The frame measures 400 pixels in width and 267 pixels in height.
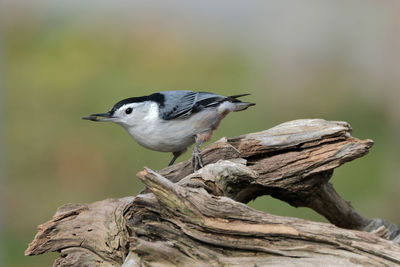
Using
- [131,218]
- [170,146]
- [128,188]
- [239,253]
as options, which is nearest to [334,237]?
[239,253]

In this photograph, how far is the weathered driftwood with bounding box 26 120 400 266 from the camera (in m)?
1.89

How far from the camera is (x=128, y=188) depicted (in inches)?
201

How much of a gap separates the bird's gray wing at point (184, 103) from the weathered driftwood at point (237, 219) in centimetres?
30

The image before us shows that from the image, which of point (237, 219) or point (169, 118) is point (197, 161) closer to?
point (169, 118)

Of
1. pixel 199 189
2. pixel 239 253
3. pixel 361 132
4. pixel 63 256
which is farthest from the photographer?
pixel 361 132

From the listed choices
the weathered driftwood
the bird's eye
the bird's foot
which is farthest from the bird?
the weathered driftwood

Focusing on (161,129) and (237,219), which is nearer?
(237,219)

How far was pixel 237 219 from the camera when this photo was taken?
196 centimetres

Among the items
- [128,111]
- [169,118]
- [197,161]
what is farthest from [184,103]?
[197,161]

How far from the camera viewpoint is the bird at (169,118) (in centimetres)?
273

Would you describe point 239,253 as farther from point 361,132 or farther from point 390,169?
point 361,132

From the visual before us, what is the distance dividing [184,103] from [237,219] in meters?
0.99

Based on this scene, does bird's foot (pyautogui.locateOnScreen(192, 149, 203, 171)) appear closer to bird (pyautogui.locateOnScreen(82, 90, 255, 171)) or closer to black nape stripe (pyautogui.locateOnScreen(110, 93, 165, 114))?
bird (pyautogui.locateOnScreen(82, 90, 255, 171))

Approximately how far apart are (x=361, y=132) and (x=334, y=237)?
14.1 ft
